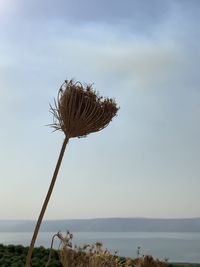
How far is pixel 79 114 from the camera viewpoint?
17.9ft

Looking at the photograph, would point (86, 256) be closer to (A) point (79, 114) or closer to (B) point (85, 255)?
(B) point (85, 255)

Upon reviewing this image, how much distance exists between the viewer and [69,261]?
17.6ft

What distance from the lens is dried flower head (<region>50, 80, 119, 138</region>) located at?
18.0 ft

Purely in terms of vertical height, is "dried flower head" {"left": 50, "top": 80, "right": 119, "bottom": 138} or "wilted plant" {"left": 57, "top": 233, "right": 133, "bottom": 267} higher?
"dried flower head" {"left": 50, "top": 80, "right": 119, "bottom": 138}

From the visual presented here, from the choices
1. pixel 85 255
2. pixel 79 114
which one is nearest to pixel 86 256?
pixel 85 255

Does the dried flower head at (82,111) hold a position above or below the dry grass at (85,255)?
above

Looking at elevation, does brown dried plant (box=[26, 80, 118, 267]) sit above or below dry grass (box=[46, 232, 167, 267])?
above

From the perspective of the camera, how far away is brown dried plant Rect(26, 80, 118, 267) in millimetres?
5465

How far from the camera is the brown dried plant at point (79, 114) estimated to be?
5465 mm

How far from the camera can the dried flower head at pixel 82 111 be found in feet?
18.0

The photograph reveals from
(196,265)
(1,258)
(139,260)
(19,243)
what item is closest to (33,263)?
(1,258)

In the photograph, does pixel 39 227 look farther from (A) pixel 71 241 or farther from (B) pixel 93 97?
(B) pixel 93 97

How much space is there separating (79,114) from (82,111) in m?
0.05

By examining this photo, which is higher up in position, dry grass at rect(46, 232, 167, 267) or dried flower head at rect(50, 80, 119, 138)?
dried flower head at rect(50, 80, 119, 138)
